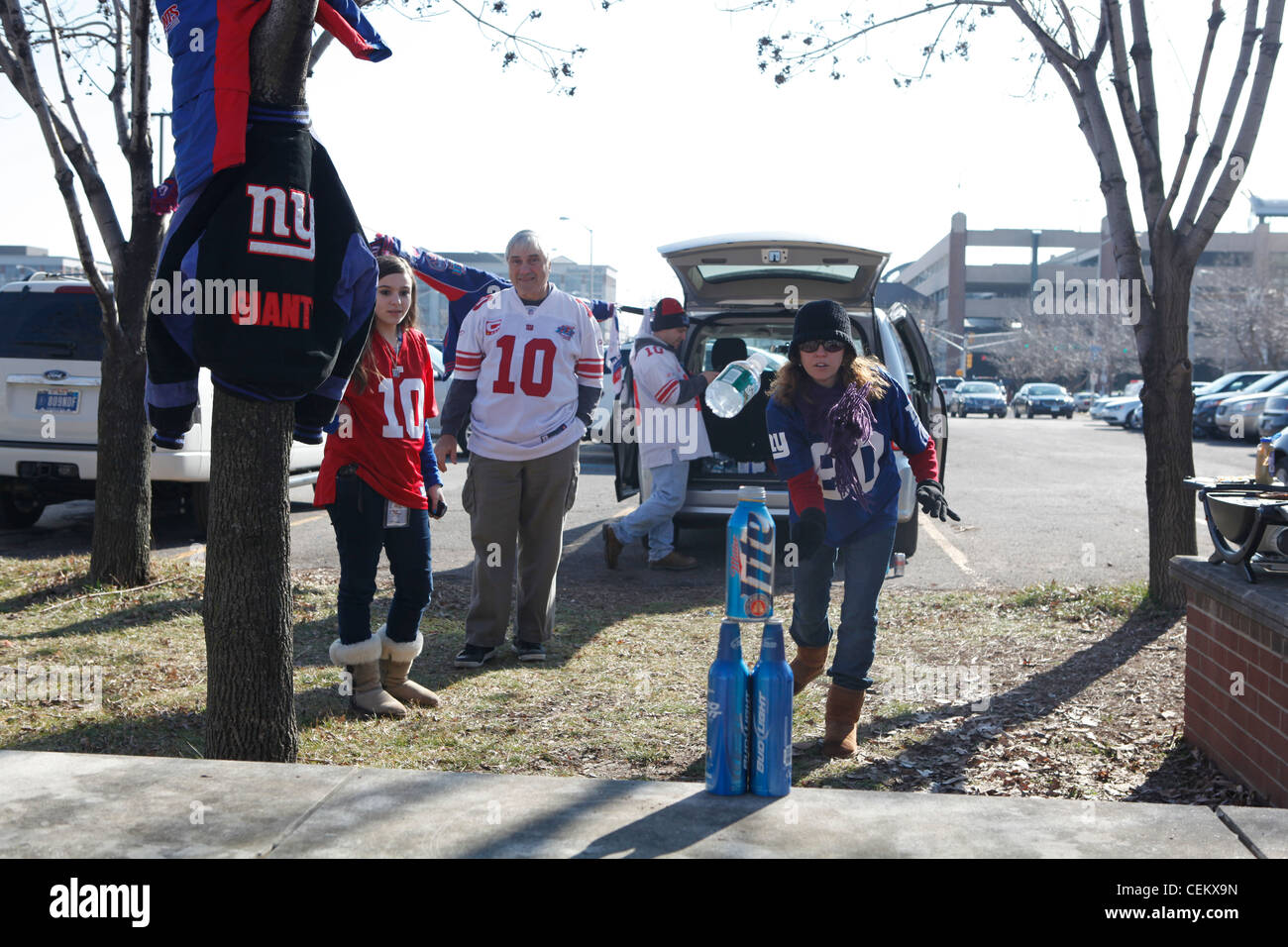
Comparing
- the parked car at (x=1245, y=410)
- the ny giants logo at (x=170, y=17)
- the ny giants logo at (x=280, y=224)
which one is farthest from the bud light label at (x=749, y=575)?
the parked car at (x=1245, y=410)

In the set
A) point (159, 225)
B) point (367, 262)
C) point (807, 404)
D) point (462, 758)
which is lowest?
point (462, 758)

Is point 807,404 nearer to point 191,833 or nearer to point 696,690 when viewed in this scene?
point 696,690

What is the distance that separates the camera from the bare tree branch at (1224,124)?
22.1ft

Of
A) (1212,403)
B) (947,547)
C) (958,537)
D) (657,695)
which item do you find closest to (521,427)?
(657,695)

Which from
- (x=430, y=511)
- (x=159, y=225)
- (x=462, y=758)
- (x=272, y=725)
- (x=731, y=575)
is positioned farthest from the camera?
(x=159, y=225)

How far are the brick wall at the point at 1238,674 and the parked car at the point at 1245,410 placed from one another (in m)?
23.4

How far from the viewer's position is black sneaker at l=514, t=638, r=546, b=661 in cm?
599

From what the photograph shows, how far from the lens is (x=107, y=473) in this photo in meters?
7.26

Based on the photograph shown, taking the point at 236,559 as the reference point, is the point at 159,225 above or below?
above

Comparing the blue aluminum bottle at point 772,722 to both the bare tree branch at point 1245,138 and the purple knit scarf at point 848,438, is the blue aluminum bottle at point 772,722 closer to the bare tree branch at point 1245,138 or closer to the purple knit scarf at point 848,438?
the purple knit scarf at point 848,438

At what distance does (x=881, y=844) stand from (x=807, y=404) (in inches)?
86.5

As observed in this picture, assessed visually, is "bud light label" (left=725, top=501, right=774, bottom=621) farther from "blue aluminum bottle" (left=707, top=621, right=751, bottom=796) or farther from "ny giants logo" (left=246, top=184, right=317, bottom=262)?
"ny giants logo" (left=246, top=184, right=317, bottom=262)

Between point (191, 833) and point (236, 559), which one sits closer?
point (191, 833)
